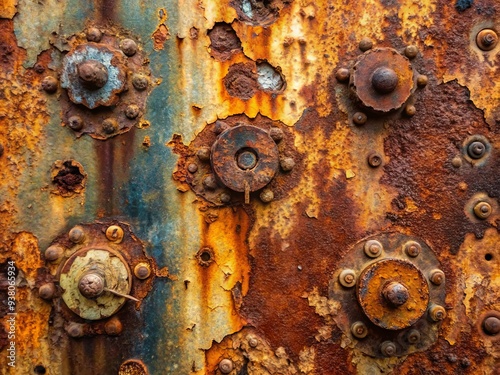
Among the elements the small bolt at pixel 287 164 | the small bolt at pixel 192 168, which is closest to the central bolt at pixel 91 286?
the small bolt at pixel 192 168

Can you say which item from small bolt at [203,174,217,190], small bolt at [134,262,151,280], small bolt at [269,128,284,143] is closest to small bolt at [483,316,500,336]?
small bolt at [269,128,284,143]

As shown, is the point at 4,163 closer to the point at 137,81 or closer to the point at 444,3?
the point at 137,81

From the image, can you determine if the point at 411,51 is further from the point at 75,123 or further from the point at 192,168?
the point at 75,123

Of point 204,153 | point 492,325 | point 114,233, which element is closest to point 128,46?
point 204,153

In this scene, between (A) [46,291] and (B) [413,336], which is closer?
(A) [46,291]

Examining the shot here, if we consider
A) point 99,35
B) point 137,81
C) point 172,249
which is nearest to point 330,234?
point 172,249

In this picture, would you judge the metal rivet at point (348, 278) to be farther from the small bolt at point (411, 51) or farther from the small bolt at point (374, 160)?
the small bolt at point (411, 51)
